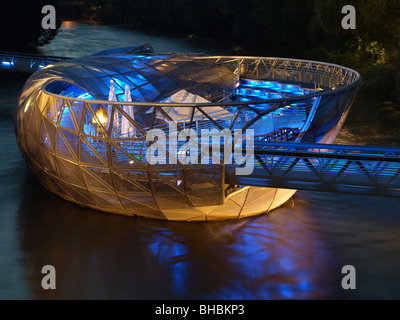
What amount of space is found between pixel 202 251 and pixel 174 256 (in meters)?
0.78

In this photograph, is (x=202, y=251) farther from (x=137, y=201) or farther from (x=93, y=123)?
(x=93, y=123)

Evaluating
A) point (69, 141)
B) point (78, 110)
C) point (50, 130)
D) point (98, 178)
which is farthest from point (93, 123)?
point (50, 130)

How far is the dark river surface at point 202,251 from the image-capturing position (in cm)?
1347

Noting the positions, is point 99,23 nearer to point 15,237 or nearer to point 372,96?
point 372,96

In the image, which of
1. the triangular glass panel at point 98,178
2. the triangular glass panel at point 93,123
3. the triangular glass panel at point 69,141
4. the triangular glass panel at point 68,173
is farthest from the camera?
the triangular glass panel at point 68,173

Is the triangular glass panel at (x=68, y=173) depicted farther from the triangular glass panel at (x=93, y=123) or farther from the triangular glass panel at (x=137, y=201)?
the triangular glass panel at (x=137, y=201)

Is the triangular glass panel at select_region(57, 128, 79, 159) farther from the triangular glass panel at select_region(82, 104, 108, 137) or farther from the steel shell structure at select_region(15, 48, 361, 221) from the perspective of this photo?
the triangular glass panel at select_region(82, 104, 108, 137)

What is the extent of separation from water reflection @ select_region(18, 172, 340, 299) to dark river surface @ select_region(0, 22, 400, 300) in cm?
3

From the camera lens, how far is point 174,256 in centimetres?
1483

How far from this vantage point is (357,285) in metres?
13.6

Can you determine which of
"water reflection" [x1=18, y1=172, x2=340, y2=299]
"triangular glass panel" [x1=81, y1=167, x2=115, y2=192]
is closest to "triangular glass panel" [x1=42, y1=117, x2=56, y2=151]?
"triangular glass panel" [x1=81, y1=167, x2=115, y2=192]

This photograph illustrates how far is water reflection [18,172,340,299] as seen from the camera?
13445 mm

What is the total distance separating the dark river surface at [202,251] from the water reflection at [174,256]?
0.03 metres

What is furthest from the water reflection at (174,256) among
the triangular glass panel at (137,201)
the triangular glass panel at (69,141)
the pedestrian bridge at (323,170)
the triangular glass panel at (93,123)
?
the triangular glass panel at (93,123)
